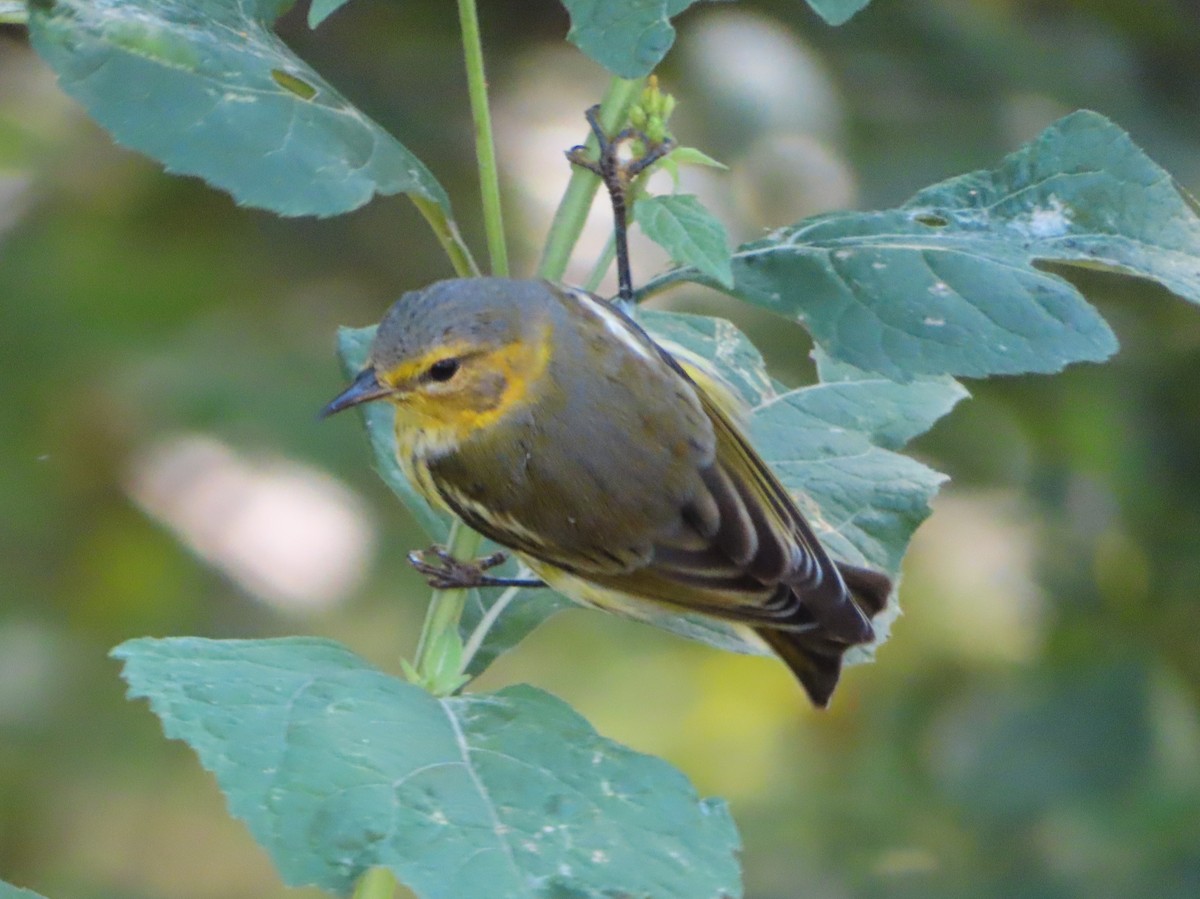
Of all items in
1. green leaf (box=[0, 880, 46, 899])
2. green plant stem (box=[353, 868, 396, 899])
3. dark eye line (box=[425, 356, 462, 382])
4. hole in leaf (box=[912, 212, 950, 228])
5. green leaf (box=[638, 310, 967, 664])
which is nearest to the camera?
green plant stem (box=[353, 868, 396, 899])

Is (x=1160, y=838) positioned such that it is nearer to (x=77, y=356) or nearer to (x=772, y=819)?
(x=772, y=819)

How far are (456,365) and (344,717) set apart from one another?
1042 millimetres

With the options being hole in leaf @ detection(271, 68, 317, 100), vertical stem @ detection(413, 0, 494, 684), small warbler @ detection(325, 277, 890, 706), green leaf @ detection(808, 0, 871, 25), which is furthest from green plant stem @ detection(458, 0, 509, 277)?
small warbler @ detection(325, 277, 890, 706)

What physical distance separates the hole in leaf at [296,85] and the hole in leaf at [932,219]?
0.81 m

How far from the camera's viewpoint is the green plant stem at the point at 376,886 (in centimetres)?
164

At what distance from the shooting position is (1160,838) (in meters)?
3.88

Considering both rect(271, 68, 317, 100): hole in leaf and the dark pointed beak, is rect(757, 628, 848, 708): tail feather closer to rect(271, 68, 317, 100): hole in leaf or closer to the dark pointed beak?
the dark pointed beak

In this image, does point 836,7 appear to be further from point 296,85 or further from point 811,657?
point 811,657

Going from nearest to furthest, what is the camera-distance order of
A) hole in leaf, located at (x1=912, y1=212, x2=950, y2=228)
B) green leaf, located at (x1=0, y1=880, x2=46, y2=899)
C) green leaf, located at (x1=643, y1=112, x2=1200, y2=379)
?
1. green leaf, located at (x1=0, y1=880, x2=46, y2=899)
2. green leaf, located at (x1=643, y1=112, x2=1200, y2=379)
3. hole in leaf, located at (x1=912, y1=212, x2=950, y2=228)

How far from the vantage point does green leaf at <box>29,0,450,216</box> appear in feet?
5.57

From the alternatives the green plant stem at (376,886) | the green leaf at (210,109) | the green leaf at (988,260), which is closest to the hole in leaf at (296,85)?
the green leaf at (210,109)

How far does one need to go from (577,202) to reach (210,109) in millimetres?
437

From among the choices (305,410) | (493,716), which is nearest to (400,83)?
(305,410)

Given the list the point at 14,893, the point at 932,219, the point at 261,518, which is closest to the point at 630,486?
the point at 932,219
